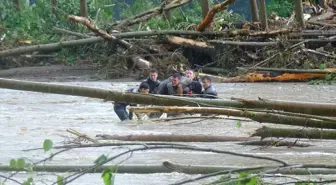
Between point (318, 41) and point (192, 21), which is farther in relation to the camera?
point (192, 21)

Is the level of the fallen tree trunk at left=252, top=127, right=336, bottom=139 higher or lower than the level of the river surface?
higher

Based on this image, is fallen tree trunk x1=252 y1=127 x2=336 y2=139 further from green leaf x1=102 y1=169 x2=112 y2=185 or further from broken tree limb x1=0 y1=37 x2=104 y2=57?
broken tree limb x1=0 y1=37 x2=104 y2=57

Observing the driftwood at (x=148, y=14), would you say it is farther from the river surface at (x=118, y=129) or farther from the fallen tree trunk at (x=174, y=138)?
the fallen tree trunk at (x=174, y=138)

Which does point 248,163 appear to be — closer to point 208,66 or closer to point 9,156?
point 9,156

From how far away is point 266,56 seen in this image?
22234 mm

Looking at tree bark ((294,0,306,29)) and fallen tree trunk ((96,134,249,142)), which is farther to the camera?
tree bark ((294,0,306,29))

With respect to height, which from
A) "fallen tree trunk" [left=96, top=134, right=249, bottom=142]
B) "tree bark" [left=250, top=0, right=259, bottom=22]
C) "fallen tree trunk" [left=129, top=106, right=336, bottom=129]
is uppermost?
"fallen tree trunk" [left=129, top=106, right=336, bottom=129]

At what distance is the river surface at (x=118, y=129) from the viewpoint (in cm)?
897

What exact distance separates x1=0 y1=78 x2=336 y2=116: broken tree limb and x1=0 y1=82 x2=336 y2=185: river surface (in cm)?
197

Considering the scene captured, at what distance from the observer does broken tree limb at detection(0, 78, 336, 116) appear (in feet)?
16.6

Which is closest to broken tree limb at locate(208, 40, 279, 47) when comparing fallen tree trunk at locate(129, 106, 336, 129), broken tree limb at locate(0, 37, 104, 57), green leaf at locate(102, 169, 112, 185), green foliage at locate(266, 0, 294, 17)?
broken tree limb at locate(0, 37, 104, 57)

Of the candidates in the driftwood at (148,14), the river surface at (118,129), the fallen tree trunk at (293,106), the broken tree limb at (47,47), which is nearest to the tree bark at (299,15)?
the river surface at (118,129)

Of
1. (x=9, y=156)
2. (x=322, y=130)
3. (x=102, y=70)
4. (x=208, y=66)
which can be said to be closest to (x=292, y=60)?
(x=208, y=66)

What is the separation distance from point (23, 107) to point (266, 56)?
6.93 meters
